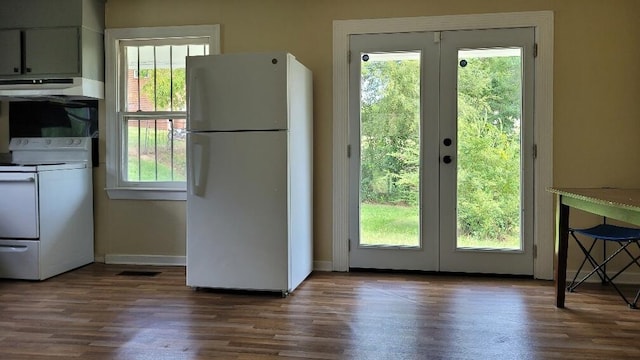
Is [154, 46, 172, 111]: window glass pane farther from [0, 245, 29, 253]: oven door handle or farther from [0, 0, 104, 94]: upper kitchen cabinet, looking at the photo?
[0, 245, 29, 253]: oven door handle

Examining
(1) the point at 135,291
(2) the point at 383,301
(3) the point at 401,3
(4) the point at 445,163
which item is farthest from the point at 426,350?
(3) the point at 401,3

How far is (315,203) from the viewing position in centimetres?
415

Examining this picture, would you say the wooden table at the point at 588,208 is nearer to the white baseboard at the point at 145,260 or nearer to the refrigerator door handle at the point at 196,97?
the refrigerator door handle at the point at 196,97

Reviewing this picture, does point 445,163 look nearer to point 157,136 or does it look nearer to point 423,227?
point 423,227

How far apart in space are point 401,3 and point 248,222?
2.13m

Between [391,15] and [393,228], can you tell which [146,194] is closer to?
[393,228]

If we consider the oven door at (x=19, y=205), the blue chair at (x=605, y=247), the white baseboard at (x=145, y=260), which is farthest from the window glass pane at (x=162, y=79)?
the blue chair at (x=605, y=247)

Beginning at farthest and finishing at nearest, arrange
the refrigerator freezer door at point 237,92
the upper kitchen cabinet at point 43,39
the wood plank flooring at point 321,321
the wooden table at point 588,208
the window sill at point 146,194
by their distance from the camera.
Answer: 1. the window sill at point 146,194
2. the upper kitchen cabinet at point 43,39
3. the refrigerator freezer door at point 237,92
4. the wood plank flooring at point 321,321
5. the wooden table at point 588,208

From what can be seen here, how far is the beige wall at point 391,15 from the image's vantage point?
3734mm

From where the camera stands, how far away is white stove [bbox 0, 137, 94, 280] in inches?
149

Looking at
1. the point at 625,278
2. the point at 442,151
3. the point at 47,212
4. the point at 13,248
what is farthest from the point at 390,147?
the point at 13,248

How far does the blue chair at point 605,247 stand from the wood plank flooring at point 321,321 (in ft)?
0.41

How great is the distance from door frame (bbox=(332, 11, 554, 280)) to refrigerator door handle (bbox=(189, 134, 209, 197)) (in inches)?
44.4

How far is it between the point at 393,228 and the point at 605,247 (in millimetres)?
1565
